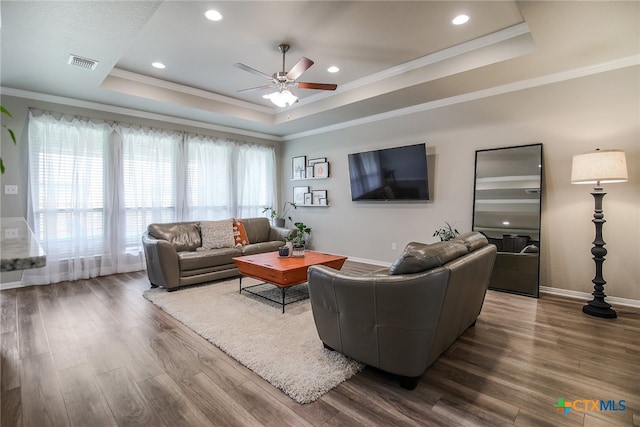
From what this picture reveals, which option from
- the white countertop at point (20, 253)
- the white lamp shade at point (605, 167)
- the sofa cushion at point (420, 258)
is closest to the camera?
the white countertop at point (20, 253)

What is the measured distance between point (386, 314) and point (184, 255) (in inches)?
124

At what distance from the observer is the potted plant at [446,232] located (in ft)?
15.0

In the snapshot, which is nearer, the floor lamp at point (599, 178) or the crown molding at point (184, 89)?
the floor lamp at point (599, 178)

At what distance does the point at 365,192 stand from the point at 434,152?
1.34m

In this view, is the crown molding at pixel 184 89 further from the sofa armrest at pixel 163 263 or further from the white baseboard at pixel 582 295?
the white baseboard at pixel 582 295

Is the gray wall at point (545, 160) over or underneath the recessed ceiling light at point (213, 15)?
underneath

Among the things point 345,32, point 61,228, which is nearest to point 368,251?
point 345,32

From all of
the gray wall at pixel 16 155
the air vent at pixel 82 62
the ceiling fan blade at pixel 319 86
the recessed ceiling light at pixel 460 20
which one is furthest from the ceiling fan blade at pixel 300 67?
the gray wall at pixel 16 155

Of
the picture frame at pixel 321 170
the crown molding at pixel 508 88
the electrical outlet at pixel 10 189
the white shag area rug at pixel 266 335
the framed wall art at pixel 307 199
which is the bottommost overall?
the white shag area rug at pixel 266 335

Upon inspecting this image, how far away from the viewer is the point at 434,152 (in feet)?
15.8

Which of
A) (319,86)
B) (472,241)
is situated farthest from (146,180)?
(472,241)

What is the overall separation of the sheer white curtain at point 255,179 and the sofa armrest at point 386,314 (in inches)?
186

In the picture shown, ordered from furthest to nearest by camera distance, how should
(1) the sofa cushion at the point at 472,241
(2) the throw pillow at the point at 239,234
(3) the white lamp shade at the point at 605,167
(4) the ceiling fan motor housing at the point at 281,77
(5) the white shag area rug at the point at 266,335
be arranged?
(2) the throw pillow at the point at 239,234, (4) the ceiling fan motor housing at the point at 281,77, (3) the white lamp shade at the point at 605,167, (1) the sofa cushion at the point at 472,241, (5) the white shag area rug at the point at 266,335

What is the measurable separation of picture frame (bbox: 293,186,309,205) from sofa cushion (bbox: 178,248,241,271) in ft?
8.16
